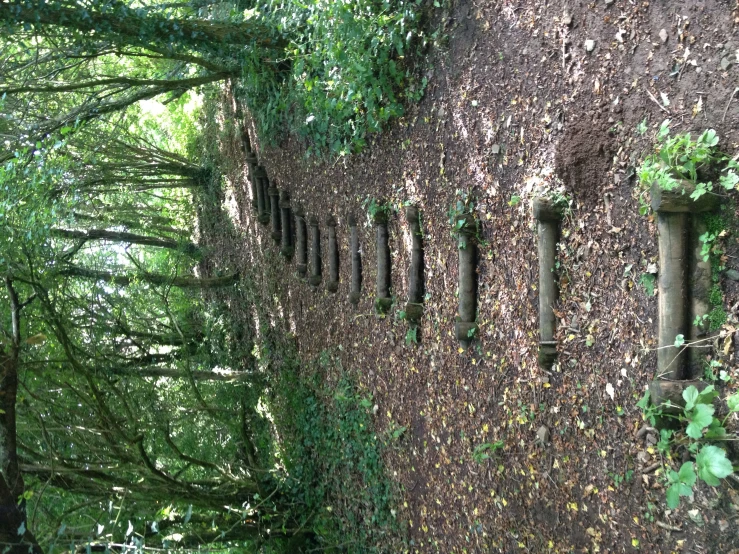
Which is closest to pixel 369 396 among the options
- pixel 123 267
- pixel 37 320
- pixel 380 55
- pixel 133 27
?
pixel 380 55

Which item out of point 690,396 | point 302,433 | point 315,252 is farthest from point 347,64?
point 302,433

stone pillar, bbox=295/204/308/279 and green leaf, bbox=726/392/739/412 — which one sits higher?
stone pillar, bbox=295/204/308/279

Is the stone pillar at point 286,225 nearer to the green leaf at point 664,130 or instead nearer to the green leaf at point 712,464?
the green leaf at point 664,130

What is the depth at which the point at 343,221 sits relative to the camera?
6.45 meters

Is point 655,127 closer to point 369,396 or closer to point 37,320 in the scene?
point 369,396

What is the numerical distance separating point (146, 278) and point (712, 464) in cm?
755

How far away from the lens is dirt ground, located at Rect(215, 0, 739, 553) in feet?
10.3

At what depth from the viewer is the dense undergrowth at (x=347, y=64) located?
5.03 meters

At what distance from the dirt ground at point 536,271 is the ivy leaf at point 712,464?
0.41m

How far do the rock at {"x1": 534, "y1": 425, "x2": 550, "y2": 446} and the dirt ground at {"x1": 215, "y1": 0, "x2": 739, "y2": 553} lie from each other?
30 mm

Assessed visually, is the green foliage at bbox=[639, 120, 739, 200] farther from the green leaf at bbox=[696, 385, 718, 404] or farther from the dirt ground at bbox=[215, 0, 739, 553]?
the green leaf at bbox=[696, 385, 718, 404]

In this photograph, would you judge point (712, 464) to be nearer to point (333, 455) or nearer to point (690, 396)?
point (690, 396)

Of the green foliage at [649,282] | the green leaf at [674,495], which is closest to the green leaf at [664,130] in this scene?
the green foliage at [649,282]

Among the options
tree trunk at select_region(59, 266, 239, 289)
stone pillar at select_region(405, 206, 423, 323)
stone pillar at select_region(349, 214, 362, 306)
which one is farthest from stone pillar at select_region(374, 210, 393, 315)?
tree trunk at select_region(59, 266, 239, 289)
